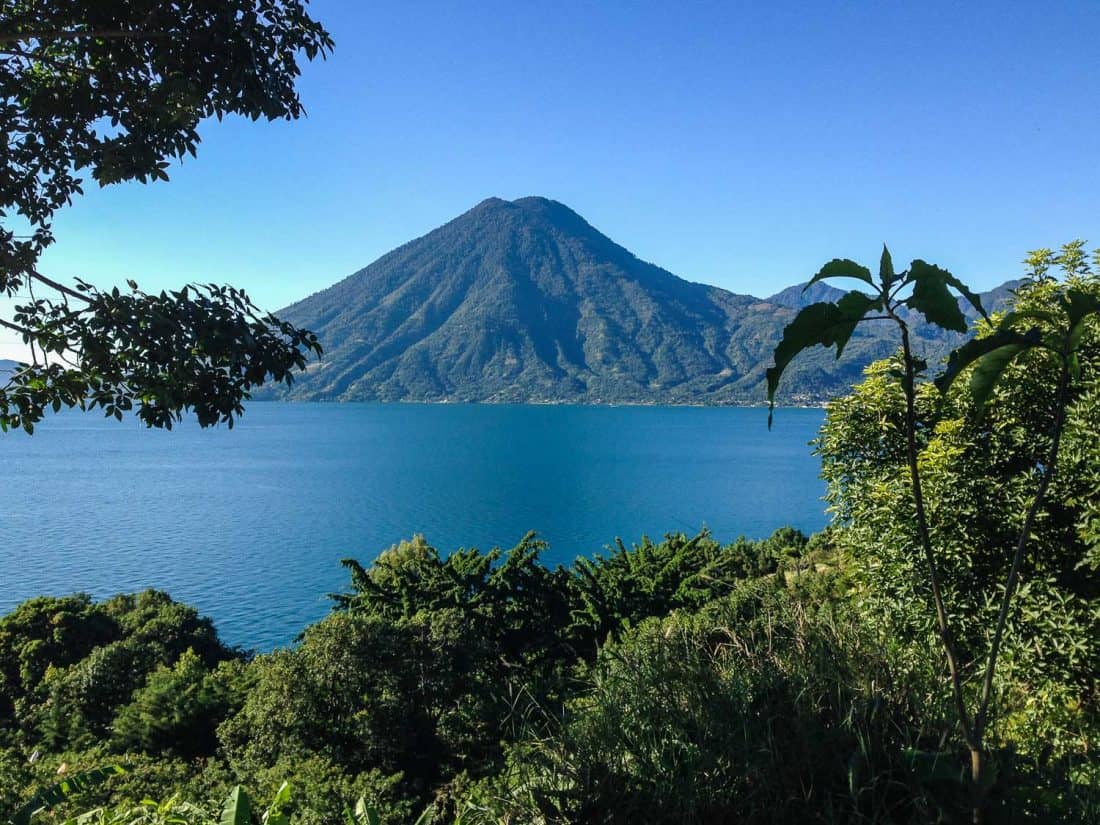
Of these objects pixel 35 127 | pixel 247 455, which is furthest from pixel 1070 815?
pixel 247 455

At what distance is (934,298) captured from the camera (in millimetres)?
1779

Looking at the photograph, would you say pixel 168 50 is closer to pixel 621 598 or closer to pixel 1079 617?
pixel 1079 617

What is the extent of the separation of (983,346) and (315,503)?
66157mm

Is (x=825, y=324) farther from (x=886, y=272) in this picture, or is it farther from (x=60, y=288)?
(x=60, y=288)

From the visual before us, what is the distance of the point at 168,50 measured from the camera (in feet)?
13.7

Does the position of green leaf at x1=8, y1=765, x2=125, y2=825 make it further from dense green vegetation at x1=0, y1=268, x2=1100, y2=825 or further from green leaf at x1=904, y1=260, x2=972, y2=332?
green leaf at x1=904, y1=260, x2=972, y2=332

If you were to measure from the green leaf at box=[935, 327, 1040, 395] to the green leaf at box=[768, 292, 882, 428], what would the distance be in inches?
11.0

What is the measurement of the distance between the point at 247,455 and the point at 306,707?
95599 millimetres

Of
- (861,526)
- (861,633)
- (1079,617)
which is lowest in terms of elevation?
(1079,617)

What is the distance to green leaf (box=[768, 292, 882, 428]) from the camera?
5.77ft

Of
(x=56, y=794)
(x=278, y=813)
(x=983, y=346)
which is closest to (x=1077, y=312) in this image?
(x=983, y=346)

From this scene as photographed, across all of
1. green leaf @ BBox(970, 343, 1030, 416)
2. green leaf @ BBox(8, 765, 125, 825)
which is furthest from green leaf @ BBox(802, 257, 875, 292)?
green leaf @ BBox(8, 765, 125, 825)

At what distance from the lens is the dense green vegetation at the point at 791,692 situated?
2.57 metres

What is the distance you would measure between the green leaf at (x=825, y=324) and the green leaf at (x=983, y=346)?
0.28m
